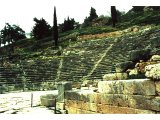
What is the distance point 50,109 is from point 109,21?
45.0m

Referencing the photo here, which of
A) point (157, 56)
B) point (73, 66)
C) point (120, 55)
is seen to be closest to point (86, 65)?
point (73, 66)

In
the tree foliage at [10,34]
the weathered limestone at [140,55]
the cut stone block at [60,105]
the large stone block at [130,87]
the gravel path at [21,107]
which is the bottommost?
the gravel path at [21,107]

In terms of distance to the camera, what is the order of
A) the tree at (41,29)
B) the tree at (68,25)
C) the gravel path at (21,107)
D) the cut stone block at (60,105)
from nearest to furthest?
the cut stone block at (60,105)
the gravel path at (21,107)
the tree at (41,29)
the tree at (68,25)

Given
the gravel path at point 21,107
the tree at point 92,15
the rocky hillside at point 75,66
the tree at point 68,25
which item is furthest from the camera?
the tree at point 92,15

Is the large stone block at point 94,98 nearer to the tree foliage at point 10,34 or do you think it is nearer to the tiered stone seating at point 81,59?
the tiered stone seating at point 81,59

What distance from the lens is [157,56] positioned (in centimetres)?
794

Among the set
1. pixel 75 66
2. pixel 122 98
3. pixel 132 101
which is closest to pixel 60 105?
pixel 122 98

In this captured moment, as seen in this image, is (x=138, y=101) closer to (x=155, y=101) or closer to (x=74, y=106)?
(x=155, y=101)

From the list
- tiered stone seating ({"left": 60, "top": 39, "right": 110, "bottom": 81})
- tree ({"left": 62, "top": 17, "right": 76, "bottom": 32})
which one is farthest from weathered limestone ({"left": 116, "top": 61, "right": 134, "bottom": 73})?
tree ({"left": 62, "top": 17, "right": 76, "bottom": 32})

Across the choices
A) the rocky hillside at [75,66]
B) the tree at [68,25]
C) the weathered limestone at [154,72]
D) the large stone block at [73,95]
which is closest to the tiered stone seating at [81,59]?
the rocky hillside at [75,66]

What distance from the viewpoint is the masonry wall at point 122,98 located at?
18.9ft

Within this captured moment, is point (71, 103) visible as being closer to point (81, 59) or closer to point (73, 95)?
point (73, 95)

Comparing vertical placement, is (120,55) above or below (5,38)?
below


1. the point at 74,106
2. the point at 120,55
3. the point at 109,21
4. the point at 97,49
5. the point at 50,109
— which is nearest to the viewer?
the point at 74,106
